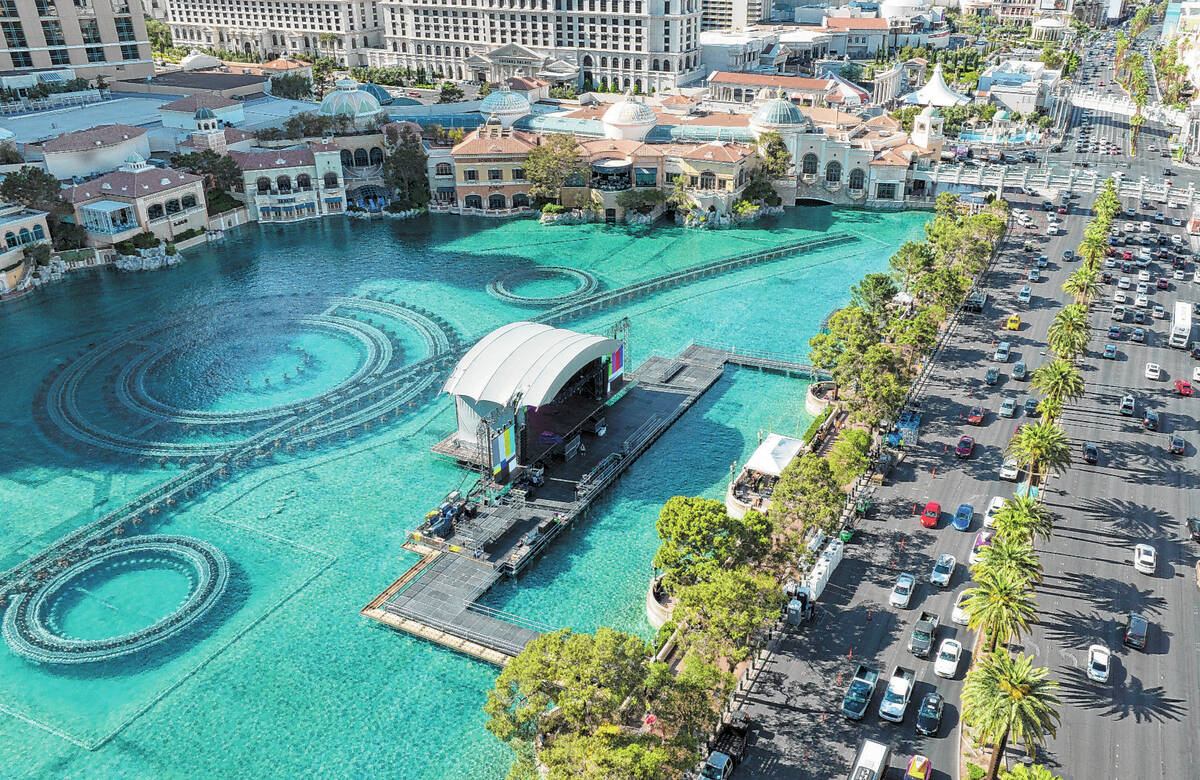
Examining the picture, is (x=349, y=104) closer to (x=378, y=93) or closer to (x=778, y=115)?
(x=378, y=93)

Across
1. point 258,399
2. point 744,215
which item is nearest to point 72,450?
point 258,399

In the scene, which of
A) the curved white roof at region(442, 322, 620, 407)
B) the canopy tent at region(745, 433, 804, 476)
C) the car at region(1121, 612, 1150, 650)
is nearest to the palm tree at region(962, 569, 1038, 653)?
the car at region(1121, 612, 1150, 650)

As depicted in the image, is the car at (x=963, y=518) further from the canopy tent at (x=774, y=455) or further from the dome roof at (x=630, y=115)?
the dome roof at (x=630, y=115)

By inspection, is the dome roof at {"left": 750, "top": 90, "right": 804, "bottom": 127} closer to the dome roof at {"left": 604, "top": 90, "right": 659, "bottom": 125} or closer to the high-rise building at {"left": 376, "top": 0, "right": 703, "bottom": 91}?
the dome roof at {"left": 604, "top": 90, "right": 659, "bottom": 125}

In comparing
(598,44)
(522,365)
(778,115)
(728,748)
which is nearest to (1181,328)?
(522,365)

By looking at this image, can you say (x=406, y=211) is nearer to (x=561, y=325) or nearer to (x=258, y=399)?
(x=561, y=325)
